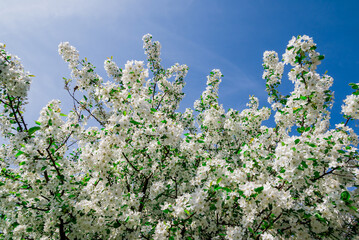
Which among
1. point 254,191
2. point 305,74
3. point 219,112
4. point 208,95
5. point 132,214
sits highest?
point 208,95

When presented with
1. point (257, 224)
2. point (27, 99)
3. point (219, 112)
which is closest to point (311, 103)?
point (257, 224)

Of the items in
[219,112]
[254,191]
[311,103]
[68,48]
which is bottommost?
[254,191]

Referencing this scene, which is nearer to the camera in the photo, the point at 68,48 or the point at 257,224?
the point at 257,224

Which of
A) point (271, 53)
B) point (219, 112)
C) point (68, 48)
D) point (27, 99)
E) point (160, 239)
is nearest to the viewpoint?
point (160, 239)

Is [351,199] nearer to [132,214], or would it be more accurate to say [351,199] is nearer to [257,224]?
[257,224]

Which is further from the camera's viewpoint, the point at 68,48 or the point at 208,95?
the point at 208,95

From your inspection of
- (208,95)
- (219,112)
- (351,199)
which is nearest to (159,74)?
(208,95)

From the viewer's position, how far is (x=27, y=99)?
19.7ft

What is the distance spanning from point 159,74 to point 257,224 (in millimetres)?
12087

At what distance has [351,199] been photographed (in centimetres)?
546

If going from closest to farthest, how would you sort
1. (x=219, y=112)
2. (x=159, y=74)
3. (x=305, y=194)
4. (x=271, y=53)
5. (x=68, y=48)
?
(x=305, y=194)
(x=68, y=48)
(x=219, y=112)
(x=271, y=53)
(x=159, y=74)

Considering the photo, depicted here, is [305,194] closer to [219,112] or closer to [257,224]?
[257,224]

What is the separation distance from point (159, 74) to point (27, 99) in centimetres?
1018

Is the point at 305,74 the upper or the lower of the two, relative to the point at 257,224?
upper
